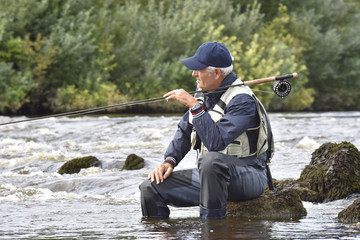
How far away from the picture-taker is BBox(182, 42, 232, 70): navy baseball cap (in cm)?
526

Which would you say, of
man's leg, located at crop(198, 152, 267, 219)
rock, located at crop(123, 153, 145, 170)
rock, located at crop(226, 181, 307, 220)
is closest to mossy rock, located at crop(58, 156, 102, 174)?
rock, located at crop(123, 153, 145, 170)

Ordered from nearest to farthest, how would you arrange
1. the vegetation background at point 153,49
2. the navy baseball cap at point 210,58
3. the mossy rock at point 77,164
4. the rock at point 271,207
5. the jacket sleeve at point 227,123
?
the jacket sleeve at point 227,123
the navy baseball cap at point 210,58
the rock at point 271,207
the mossy rock at point 77,164
the vegetation background at point 153,49

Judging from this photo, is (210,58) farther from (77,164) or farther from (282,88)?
(77,164)

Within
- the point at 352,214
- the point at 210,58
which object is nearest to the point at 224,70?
the point at 210,58

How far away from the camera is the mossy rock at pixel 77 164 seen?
1034 centimetres

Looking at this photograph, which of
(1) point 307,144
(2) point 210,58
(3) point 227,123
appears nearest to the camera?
(3) point 227,123

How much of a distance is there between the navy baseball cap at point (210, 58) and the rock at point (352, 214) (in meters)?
1.47

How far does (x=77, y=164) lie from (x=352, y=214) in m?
5.80

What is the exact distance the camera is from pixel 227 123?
5008 millimetres

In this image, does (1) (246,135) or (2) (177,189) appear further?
(2) (177,189)

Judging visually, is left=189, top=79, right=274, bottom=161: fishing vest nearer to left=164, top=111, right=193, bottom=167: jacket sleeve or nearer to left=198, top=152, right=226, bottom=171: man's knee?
left=198, top=152, right=226, bottom=171: man's knee

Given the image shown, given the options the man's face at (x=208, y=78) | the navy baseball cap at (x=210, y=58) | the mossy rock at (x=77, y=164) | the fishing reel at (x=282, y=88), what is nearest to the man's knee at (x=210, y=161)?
the man's face at (x=208, y=78)

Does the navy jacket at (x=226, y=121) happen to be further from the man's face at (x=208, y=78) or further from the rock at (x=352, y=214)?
the rock at (x=352, y=214)

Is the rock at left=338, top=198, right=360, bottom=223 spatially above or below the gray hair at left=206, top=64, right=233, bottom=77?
below
